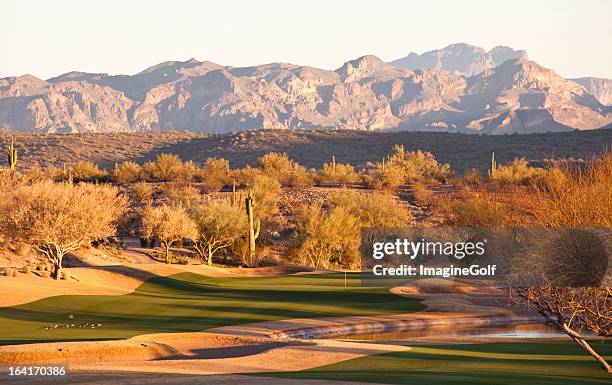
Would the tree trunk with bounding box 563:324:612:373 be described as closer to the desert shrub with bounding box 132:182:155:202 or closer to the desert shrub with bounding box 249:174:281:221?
the desert shrub with bounding box 249:174:281:221

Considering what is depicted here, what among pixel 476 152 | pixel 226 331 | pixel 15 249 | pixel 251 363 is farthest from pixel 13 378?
pixel 476 152

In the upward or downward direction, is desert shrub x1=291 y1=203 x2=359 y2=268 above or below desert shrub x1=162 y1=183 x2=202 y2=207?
below

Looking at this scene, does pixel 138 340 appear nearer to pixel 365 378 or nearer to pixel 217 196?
pixel 365 378

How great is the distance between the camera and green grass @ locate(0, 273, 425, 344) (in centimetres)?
2886

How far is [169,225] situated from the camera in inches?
2172

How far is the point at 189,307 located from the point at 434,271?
73.3 ft

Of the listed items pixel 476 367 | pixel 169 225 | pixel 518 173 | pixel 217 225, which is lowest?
pixel 217 225

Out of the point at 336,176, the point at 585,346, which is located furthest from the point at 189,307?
the point at 336,176

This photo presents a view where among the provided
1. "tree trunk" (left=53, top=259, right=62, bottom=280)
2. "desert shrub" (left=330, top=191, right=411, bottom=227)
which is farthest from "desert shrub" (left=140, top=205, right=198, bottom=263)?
"tree trunk" (left=53, top=259, right=62, bottom=280)

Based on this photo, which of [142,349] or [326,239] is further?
[326,239]

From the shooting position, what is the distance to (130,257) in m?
56.3

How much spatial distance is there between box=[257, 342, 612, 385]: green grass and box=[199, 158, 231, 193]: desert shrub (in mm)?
A: 58915

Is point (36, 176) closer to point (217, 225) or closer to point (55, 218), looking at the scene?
point (217, 225)

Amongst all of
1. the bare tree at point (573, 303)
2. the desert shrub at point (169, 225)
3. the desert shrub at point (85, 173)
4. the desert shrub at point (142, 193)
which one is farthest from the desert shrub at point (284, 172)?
the bare tree at point (573, 303)
